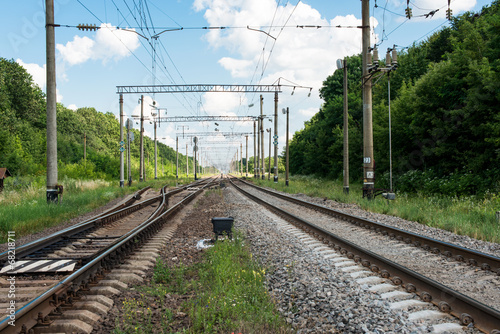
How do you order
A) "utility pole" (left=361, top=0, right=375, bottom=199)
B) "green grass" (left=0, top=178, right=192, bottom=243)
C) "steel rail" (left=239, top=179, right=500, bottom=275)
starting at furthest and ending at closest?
"utility pole" (left=361, top=0, right=375, bottom=199) → "green grass" (left=0, top=178, right=192, bottom=243) → "steel rail" (left=239, top=179, right=500, bottom=275)

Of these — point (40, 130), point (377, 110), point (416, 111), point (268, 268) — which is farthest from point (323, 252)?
point (40, 130)

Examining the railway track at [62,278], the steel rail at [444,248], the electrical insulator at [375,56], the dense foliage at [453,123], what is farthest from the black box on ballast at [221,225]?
the dense foliage at [453,123]

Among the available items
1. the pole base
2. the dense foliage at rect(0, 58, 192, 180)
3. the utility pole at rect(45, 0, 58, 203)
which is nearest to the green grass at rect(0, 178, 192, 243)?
the pole base

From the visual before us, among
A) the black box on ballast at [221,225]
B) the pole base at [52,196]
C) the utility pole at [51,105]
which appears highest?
the utility pole at [51,105]

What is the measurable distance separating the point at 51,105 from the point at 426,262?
14.3 m

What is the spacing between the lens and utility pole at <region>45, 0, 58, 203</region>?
47.5ft

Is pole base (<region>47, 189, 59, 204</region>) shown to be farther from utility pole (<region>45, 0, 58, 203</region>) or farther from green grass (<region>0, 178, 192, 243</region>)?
green grass (<region>0, 178, 192, 243</region>)

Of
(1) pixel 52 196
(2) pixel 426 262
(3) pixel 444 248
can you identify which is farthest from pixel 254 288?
(1) pixel 52 196

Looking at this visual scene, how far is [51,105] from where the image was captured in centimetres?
1462

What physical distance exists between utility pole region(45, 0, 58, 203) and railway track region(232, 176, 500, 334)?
32.7 ft

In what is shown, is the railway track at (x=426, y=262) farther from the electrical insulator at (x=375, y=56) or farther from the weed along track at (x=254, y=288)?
the electrical insulator at (x=375, y=56)

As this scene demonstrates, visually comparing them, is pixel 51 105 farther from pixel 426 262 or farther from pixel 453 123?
pixel 453 123

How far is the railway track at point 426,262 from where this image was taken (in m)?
4.06

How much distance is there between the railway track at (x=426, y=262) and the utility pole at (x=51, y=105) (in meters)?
9.97
